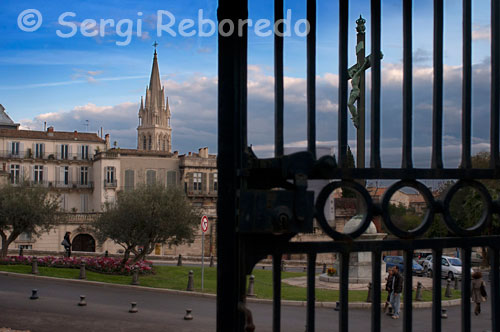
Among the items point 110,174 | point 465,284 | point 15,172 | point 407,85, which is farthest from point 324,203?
point 15,172

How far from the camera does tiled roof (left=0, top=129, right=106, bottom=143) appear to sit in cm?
6431

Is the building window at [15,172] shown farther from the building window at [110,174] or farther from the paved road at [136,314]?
the paved road at [136,314]

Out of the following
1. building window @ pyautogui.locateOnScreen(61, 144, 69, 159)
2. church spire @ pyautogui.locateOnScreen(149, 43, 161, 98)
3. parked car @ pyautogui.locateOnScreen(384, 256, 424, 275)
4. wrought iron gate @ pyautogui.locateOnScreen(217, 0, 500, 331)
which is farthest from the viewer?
church spire @ pyautogui.locateOnScreen(149, 43, 161, 98)

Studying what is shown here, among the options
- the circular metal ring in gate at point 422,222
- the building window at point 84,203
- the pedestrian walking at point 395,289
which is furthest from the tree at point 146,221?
the building window at point 84,203

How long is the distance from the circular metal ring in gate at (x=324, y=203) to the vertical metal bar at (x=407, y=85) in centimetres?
23

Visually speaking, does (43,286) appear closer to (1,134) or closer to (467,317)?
(467,317)

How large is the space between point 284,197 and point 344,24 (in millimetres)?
799

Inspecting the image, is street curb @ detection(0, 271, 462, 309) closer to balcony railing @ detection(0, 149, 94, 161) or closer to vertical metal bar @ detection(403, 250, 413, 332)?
vertical metal bar @ detection(403, 250, 413, 332)

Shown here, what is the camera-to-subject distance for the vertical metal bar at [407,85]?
2.46 meters

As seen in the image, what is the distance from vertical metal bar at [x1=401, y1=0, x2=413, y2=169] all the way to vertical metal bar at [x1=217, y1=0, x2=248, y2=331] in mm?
720

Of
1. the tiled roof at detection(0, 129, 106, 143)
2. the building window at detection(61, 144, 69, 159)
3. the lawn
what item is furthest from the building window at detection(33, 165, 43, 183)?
the lawn

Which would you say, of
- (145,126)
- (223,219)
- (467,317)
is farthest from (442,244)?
(145,126)

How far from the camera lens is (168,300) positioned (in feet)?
60.7

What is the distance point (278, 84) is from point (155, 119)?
12413cm
